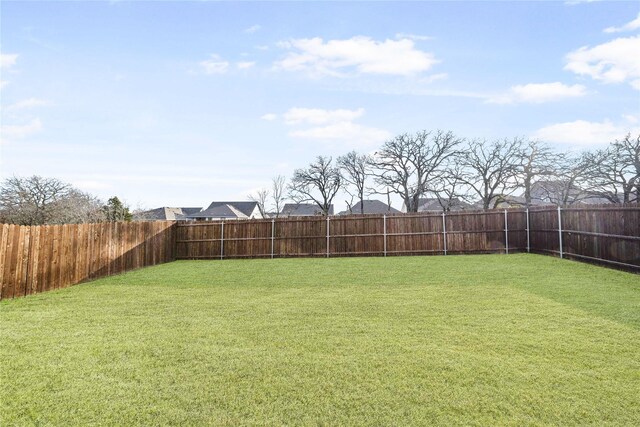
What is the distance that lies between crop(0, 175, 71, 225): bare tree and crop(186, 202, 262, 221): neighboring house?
80.9 feet

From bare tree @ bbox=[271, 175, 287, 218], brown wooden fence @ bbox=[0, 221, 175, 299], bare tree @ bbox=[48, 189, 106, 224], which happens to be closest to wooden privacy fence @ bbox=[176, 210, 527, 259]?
brown wooden fence @ bbox=[0, 221, 175, 299]

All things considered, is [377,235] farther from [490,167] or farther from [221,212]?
[221,212]

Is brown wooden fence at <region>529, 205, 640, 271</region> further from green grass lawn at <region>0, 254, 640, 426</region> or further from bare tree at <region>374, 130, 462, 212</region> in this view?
bare tree at <region>374, 130, 462, 212</region>

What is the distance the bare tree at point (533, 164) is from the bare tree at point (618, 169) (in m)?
3.44

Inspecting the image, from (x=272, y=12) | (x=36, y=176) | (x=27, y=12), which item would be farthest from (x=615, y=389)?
(x=36, y=176)

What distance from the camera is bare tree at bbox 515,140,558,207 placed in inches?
973

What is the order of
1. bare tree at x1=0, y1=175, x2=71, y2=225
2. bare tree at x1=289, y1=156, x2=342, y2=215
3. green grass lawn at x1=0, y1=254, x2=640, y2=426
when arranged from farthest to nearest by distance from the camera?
bare tree at x1=289, y1=156, x2=342, y2=215
bare tree at x1=0, y1=175, x2=71, y2=225
green grass lawn at x1=0, y1=254, x2=640, y2=426

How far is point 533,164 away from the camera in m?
25.6

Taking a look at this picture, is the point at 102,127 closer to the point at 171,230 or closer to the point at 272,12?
the point at 171,230

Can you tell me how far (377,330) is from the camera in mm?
3777

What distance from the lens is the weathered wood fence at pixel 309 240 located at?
7242 mm

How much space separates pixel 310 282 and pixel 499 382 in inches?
204

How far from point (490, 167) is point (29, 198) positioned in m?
31.8

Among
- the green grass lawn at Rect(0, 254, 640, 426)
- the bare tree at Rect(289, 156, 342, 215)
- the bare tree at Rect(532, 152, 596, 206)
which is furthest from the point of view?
the bare tree at Rect(289, 156, 342, 215)
